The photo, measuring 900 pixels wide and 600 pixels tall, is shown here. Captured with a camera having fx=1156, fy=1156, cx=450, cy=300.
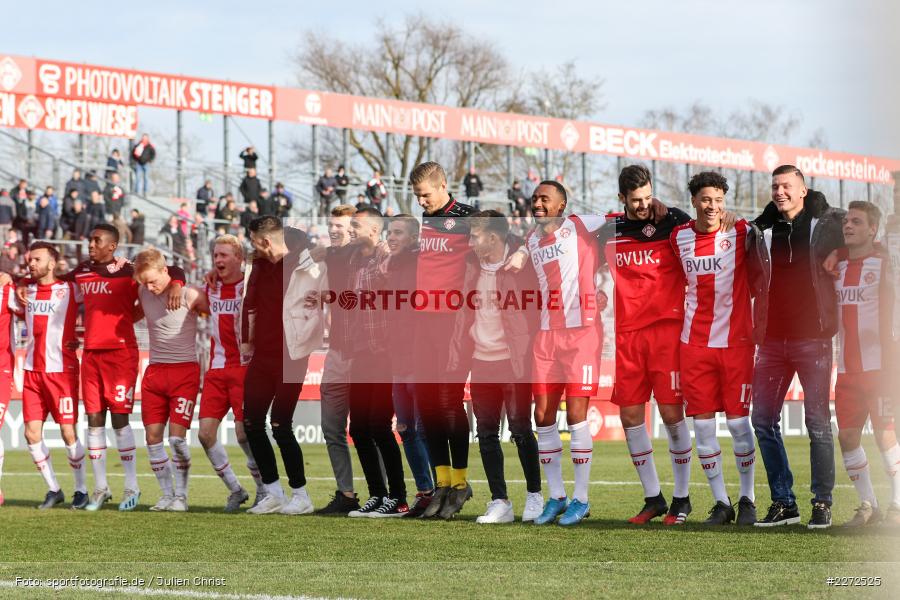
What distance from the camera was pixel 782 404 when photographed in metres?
7.21

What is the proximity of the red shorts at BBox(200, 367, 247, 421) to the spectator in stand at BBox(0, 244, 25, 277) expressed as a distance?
12.8 metres

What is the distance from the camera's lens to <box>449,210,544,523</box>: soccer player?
26.4ft

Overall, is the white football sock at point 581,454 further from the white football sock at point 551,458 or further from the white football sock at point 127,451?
the white football sock at point 127,451

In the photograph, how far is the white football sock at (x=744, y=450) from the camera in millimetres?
7469

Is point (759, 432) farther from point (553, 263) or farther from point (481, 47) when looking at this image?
point (481, 47)

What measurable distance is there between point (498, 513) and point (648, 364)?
149 cm

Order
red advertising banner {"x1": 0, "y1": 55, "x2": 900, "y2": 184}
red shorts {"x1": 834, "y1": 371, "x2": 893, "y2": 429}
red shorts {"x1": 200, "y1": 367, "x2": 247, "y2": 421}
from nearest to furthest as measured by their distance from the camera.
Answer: red shorts {"x1": 834, "y1": 371, "x2": 893, "y2": 429} < red shorts {"x1": 200, "y1": 367, "x2": 247, "y2": 421} < red advertising banner {"x1": 0, "y1": 55, "x2": 900, "y2": 184}

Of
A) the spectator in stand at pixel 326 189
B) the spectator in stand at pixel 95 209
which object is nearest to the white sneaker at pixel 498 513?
the spectator in stand at pixel 95 209

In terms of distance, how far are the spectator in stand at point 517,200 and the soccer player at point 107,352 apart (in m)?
20.3

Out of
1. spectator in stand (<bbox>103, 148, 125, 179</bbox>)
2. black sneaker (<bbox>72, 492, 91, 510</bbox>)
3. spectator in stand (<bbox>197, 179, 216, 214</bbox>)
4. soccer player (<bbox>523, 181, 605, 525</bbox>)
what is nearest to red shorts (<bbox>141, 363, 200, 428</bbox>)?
black sneaker (<bbox>72, 492, 91, 510</bbox>)

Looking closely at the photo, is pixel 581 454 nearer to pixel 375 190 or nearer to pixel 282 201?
pixel 282 201

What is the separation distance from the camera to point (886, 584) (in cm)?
157

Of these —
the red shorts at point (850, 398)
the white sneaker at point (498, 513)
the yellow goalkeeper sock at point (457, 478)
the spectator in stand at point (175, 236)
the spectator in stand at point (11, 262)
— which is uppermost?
the spectator in stand at point (175, 236)

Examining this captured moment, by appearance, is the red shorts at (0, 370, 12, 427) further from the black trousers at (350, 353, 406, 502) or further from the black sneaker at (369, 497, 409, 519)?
the black sneaker at (369, 497, 409, 519)
